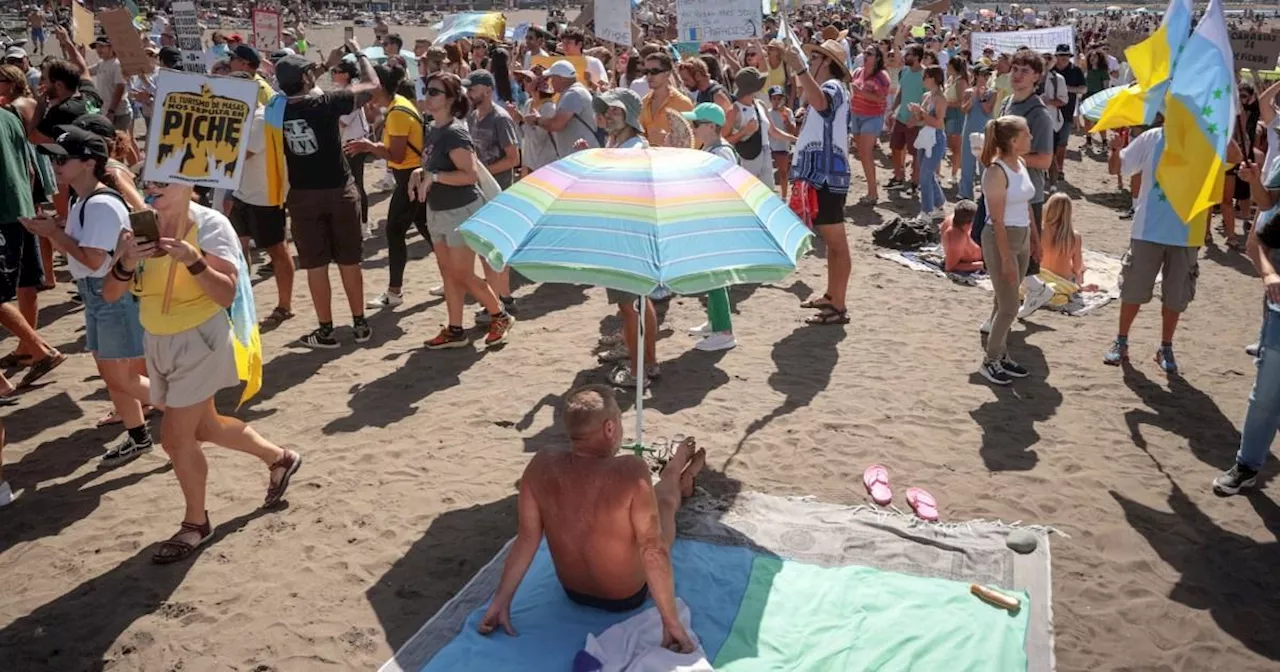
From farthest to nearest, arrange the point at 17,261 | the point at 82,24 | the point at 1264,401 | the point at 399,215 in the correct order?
the point at 82,24 → the point at 399,215 → the point at 17,261 → the point at 1264,401

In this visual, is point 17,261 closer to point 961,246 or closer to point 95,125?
point 95,125

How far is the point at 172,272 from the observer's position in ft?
13.3

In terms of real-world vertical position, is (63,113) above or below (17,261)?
above

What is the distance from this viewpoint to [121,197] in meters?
4.38

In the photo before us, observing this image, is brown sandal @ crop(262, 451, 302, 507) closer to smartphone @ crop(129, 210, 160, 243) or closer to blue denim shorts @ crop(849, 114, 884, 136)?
smartphone @ crop(129, 210, 160, 243)

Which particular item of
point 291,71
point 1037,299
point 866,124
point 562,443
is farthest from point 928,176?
point 291,71

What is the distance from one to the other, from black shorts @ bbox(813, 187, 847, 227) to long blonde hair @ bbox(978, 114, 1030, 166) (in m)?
1.31

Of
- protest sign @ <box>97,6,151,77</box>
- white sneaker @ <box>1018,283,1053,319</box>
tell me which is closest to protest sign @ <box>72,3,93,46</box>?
protest sign @ <box>97,6,151,77</box>

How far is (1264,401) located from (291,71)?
20.2 feet

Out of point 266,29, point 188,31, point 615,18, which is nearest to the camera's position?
point 188,31

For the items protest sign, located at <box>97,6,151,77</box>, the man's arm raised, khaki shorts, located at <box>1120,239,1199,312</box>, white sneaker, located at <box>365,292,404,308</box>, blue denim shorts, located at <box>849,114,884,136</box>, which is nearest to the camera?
the man's arm raised

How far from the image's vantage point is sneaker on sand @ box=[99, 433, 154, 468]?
532 centimetres

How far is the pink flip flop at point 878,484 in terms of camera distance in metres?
4.79

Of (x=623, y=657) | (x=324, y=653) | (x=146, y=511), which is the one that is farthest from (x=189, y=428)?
(x=623, y=657)
